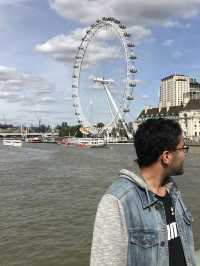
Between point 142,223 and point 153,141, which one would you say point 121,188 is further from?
point 153,141

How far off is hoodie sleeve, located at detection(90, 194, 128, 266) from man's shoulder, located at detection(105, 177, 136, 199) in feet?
0.07

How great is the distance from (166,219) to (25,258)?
6.25m

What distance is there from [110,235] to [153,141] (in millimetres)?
417

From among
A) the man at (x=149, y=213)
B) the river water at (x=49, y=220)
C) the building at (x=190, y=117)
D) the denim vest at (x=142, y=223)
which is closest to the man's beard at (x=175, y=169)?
the man at (x=149, y=213)

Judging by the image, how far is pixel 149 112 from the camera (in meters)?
120

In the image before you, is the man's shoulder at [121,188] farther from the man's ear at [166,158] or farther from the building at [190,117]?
the building at [190,117]

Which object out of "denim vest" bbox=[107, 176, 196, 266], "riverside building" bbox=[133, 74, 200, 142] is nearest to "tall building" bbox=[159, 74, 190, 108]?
"riverside building" bbox=[133, 74, 200, 142]

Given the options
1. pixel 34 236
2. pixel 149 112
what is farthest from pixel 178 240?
pixel 149 112

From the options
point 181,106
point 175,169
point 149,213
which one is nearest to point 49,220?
point 175,169

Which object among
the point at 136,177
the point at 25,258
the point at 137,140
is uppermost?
the point at 137,140

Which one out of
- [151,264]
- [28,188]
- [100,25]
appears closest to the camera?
[151,264]

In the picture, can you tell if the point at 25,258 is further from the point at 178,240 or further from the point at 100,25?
the point at 100,25

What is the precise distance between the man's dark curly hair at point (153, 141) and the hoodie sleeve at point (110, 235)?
27 centimetres

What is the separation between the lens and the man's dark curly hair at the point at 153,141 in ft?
6.38
